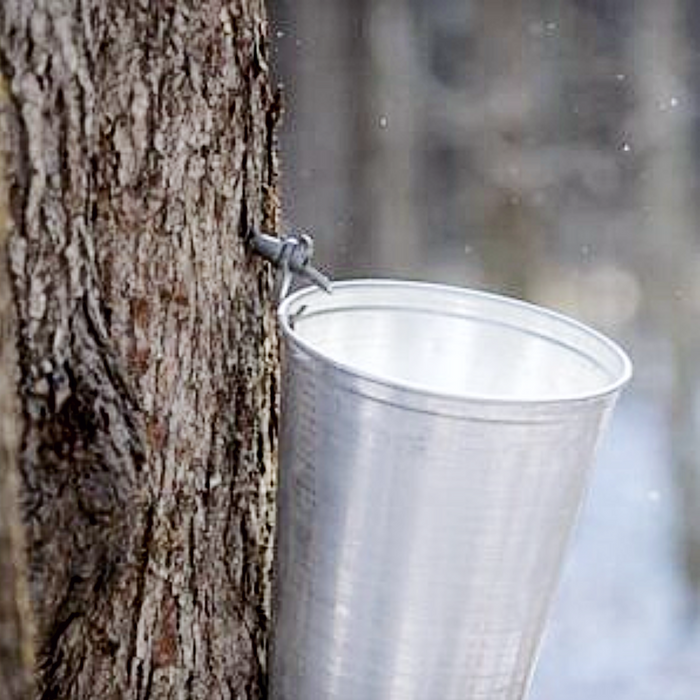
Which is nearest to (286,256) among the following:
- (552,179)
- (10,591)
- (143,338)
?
(143,338)

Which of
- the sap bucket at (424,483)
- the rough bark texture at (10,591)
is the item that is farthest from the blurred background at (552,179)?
the rough bark texture at (10,591)

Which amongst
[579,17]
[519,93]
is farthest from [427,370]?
[579,17]

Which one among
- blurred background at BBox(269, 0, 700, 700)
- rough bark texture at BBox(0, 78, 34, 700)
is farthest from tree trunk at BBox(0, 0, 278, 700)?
blurred background at BBox(269, 0, 700, 700)

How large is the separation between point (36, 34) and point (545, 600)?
64cm

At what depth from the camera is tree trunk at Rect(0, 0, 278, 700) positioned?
119 centimetres

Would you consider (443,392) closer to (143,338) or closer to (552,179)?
(143,338)

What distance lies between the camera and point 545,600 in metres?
1.38

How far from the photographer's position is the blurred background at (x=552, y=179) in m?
3.16

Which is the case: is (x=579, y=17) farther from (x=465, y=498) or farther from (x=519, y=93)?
(x=465, y=498)

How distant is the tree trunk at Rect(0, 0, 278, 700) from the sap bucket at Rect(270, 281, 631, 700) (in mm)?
66

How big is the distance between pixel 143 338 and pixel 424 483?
0.27 m

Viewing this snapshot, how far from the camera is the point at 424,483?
4.14 ft

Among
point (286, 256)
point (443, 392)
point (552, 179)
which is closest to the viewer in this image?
point (443, 392)

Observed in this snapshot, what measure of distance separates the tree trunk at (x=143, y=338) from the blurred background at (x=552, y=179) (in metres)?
1.55
